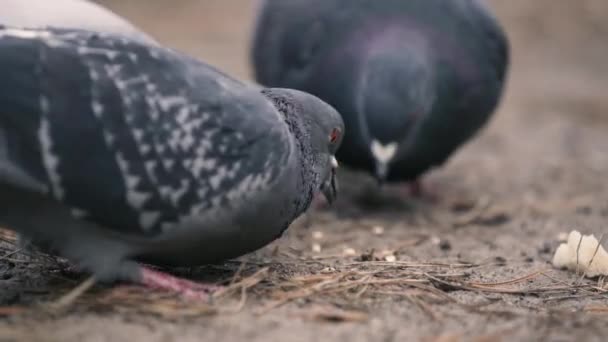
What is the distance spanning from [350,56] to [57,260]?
106 inches

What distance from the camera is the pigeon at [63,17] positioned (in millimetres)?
3484

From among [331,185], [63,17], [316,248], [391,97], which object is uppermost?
[63,17]

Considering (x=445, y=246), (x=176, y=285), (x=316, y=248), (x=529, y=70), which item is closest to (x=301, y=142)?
(x=176, y=285)

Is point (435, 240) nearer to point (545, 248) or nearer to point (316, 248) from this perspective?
point (545, 248)

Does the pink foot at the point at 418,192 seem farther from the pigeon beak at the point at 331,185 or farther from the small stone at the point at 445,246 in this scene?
the pigeon beak at the point at 331,185

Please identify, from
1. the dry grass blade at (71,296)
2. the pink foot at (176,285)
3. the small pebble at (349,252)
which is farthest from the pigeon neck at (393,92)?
the dry grass blade at (71,296)

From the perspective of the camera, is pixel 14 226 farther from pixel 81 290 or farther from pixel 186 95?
pixel 186 95

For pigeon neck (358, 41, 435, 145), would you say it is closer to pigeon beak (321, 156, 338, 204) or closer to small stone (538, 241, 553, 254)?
small stone (538, 241, 553, 254)

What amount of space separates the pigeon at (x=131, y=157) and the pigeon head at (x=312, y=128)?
25 centimetres

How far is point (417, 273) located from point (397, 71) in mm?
2119

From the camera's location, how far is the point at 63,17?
3.58 meters

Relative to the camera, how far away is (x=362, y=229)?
18.3 ft

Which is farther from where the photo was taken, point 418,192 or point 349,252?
point 418,192

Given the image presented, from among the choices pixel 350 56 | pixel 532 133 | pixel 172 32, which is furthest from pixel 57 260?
pixel 172 32
